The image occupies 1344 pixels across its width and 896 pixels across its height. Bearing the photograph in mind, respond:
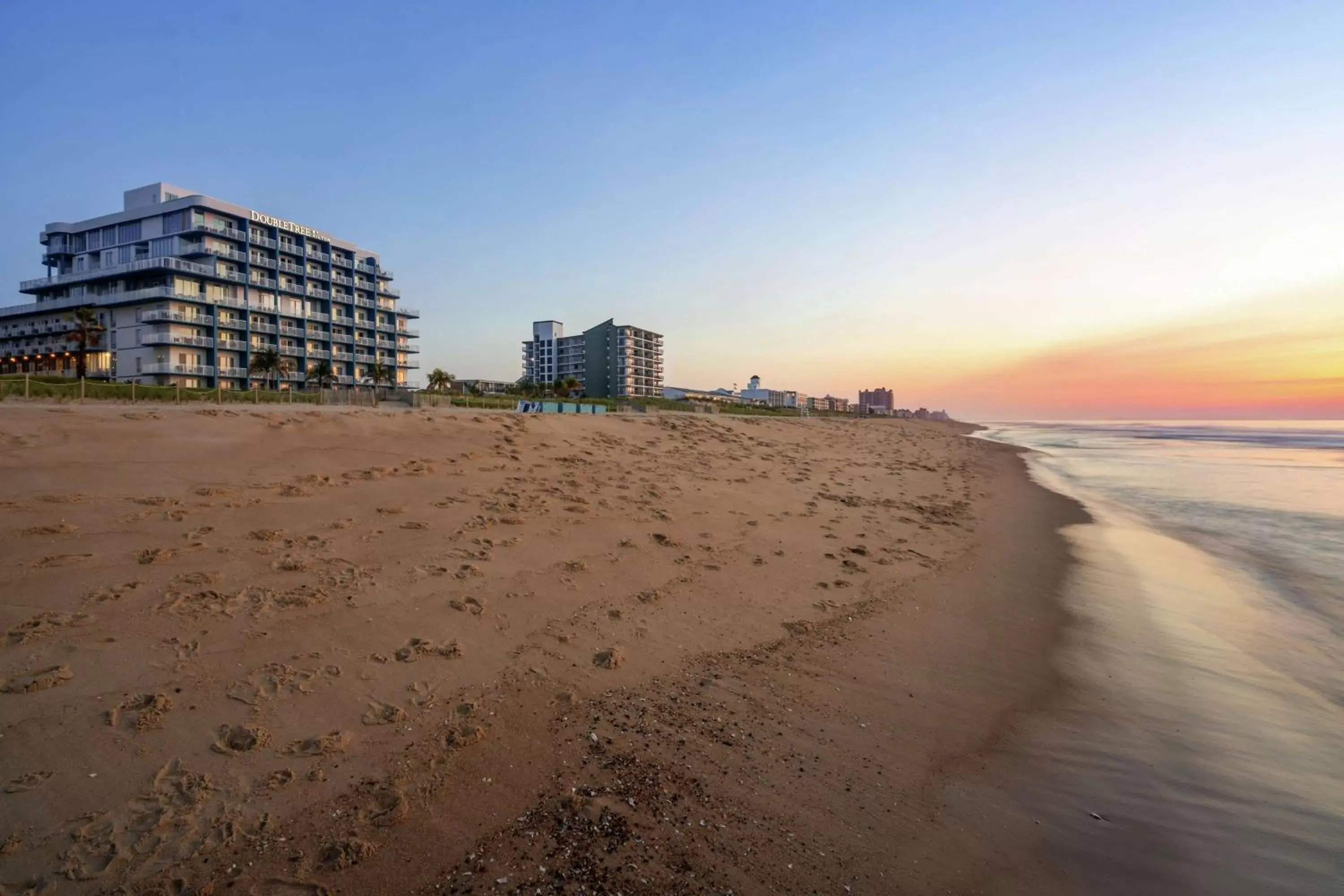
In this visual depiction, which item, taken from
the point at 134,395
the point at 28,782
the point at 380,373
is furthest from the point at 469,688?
the point at 380,373

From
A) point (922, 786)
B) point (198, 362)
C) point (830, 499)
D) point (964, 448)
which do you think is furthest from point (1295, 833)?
point (198, 362)

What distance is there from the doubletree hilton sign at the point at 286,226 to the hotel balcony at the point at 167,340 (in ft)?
51.9

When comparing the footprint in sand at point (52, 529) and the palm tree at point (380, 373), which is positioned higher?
the palm tree at point (380, 373)

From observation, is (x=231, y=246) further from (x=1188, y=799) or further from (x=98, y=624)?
(x=1188, y=799)

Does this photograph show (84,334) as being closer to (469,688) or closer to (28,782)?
(28,782)

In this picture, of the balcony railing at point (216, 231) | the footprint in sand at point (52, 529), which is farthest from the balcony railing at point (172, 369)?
the footprint in sand at point (52, 529)

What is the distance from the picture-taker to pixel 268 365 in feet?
195

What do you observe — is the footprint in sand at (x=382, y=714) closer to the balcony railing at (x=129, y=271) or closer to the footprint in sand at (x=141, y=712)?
the footprint in sand at (x=141, y=712)

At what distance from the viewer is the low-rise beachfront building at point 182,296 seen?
5628cm

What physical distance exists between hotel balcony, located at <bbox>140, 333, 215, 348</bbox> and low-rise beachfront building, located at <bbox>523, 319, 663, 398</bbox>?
65212mm

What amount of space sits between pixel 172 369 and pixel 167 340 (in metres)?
2.73

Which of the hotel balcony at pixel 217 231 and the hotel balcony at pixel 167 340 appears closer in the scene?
the hotel balcony at pixel 167 340

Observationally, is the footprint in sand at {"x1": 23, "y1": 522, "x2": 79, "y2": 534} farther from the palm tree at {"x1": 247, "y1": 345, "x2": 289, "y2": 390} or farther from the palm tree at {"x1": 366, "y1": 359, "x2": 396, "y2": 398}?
the palm tree at {"x1": 366, "y1": 359, "x2": 396, "y2": 398}

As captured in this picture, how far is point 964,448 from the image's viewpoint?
41.1m
